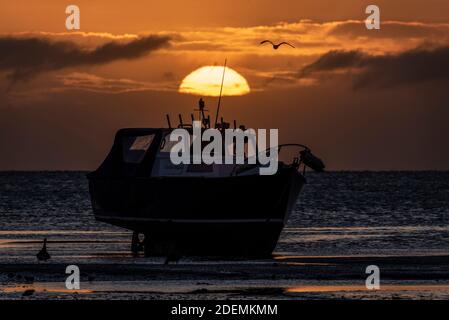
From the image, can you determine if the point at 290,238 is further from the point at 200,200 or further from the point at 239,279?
the point at 239,279

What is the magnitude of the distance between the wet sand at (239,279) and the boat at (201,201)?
168 centimetres

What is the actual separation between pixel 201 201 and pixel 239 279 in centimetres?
756

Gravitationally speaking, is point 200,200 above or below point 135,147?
below

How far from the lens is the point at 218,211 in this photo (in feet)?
116

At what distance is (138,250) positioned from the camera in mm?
38875

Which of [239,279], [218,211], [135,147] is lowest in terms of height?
[239,279]

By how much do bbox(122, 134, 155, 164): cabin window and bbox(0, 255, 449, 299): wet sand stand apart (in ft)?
15.3

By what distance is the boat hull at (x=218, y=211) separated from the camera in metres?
35.2

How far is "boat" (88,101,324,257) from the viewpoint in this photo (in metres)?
35.3

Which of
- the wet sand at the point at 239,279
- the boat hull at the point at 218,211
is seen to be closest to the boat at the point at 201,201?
the boat hull at the point at 218,211

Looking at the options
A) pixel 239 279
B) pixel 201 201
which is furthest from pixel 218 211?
pixel 239 279
